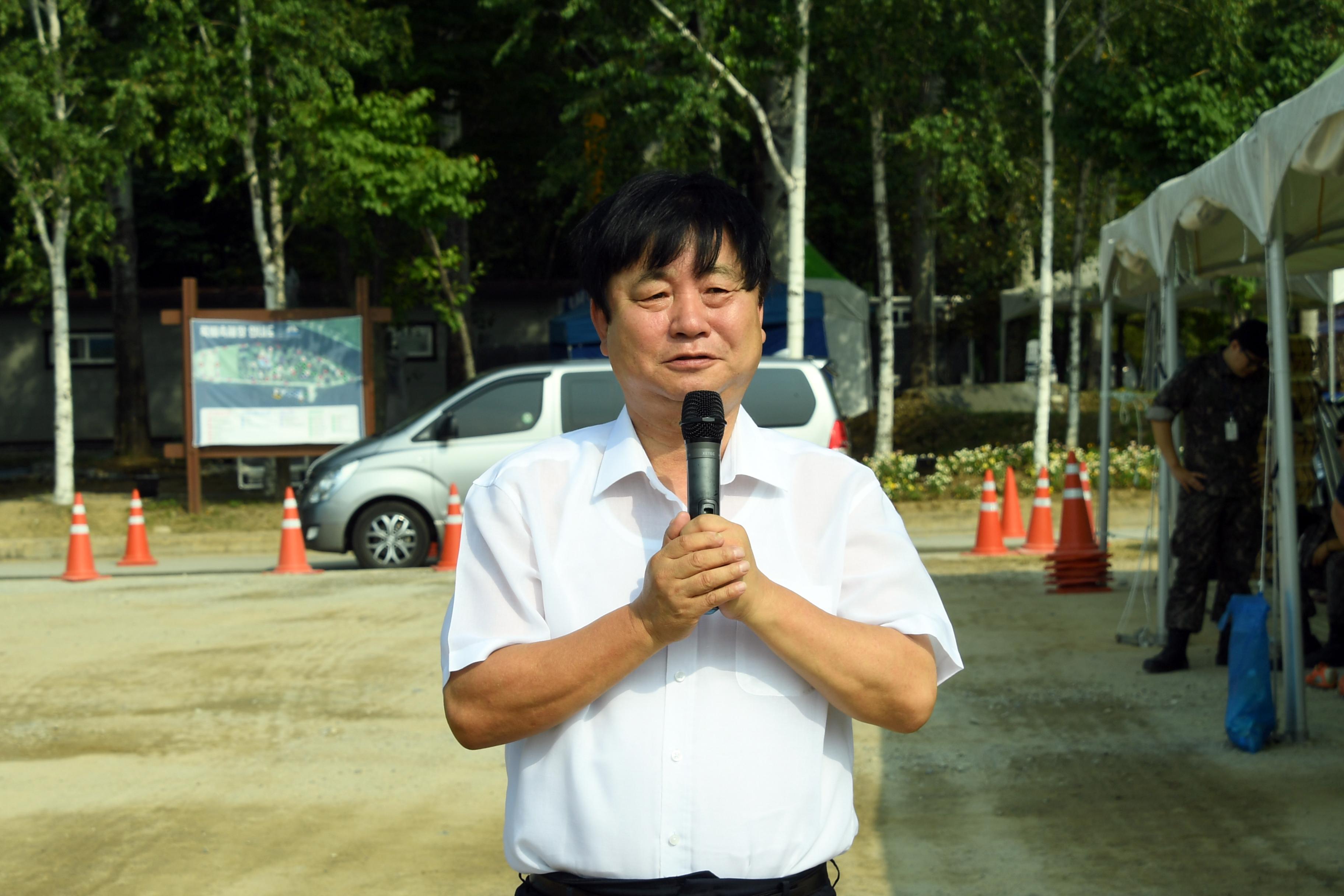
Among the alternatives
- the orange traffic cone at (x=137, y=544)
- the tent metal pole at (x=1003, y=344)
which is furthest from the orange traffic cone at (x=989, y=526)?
the tent metal pole at (x=1003, y=344)

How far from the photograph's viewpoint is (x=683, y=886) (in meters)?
1.99

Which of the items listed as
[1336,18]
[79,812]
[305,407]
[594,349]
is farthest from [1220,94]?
[79,812]

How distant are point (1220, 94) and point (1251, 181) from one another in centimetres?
1350

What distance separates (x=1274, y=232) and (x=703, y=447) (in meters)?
5.61

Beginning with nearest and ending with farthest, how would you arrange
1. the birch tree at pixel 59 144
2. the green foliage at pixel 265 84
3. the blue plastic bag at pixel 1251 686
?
the blue plastic bag at pixel 1251 686
the birch tree at pixel 59 144
the green foliage at pixel 265 84

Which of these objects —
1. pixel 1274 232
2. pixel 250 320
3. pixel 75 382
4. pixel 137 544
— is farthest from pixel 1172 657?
pixel 75 382

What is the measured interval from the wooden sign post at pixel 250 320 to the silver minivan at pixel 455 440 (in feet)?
13.2

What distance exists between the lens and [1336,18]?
65.0 feet

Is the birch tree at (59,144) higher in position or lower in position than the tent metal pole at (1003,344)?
higher

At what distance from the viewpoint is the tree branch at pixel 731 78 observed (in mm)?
19016

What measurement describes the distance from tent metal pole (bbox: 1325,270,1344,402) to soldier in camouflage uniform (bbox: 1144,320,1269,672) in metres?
2.72

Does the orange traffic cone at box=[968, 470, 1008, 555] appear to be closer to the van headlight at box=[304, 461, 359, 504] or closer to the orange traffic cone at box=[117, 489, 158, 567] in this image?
the van headlight at box=[304, 461, 359, 504]

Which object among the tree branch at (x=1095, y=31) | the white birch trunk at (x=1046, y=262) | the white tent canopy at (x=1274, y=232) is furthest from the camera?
the white birch trunk at (x=1046, y=262)

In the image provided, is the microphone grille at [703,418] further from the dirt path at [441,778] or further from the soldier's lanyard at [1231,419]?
the soldier's lanyard at [1231,419]
